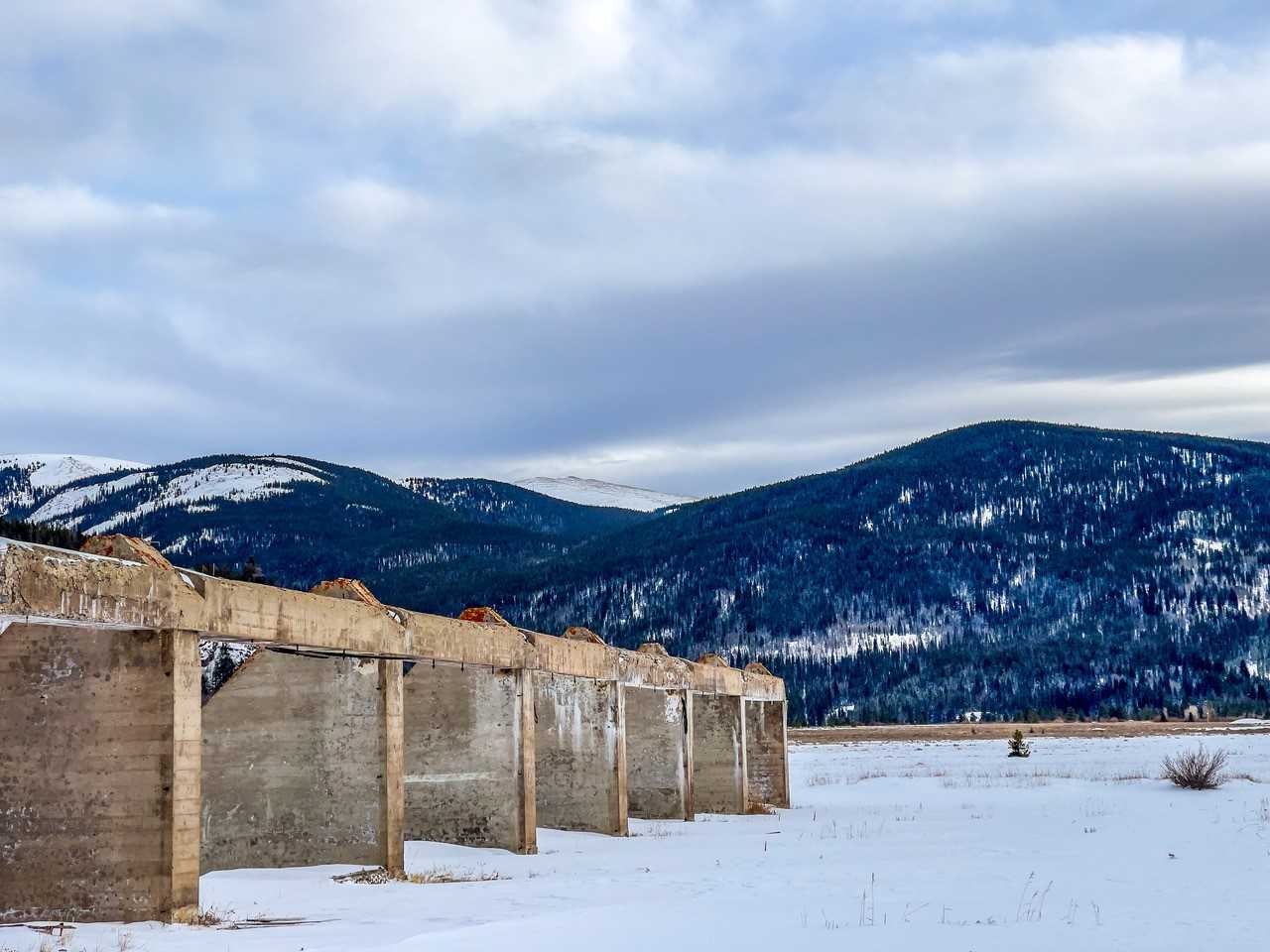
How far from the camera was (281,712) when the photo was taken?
18594 millimetres

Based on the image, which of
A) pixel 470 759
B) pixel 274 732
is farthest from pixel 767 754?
pixel 274 732

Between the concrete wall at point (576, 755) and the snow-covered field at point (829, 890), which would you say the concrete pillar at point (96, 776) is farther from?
the concrete wall at point (576, 755)

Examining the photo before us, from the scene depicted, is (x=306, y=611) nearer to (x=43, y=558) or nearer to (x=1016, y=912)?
(x=43, y=558)

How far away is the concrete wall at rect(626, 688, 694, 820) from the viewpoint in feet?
95.9

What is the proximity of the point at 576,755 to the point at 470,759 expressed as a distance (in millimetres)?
3768

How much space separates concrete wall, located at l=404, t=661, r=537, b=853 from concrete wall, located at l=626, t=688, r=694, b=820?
7.79 m

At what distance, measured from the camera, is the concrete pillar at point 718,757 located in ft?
106

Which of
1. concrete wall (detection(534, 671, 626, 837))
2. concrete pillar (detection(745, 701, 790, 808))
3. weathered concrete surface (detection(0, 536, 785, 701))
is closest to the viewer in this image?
weathered concrete surface (detection(0, 536, 785, 701))

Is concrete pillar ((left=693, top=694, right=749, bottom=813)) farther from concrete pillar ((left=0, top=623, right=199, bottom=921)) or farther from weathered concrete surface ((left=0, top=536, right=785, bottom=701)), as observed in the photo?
concrete pillar ((left=0, top=623, right=199, bottom=921))

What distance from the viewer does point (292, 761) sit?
18.6 metres

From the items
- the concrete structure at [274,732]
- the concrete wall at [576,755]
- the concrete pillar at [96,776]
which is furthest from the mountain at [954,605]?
the concrete pillar at [96,776]

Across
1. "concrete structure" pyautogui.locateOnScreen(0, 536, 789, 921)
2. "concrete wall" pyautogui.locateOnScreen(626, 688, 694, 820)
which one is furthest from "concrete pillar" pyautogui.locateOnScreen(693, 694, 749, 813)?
"concrete wall" pyautogui.locateOnScreen(626, 688, 694, 820)

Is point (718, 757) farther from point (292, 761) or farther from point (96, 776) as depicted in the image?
point (96, 776)

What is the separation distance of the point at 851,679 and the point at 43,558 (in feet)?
458
